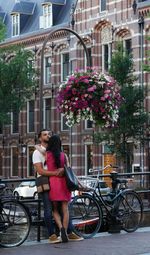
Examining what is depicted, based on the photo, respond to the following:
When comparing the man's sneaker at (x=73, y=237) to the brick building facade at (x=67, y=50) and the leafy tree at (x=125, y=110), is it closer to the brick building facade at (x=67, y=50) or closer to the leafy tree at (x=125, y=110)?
the leafy tree at (x=125, y=110)

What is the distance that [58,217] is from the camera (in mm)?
11320

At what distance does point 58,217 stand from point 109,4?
115ft

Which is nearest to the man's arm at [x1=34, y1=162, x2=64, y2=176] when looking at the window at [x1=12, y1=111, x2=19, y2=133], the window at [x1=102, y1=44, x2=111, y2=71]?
the window at [x1=102, y1=44, x2=111, y2=71]

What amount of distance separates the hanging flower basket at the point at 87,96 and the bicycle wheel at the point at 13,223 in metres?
4.38

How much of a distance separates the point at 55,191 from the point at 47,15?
41.7 m

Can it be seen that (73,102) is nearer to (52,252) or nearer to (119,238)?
(119,238)

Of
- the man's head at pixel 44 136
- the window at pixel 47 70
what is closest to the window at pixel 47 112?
the window at pixel 47 70

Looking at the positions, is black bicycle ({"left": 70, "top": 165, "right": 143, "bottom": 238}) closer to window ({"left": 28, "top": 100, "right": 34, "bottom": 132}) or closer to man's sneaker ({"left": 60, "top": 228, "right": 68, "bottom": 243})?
man's sneaker ({"left": 60, "top": 228, "right": 68, "bottom": 243})

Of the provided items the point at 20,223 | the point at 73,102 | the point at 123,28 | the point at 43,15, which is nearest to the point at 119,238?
the point at 20,223

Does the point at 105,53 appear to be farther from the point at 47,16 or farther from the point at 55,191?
the point at 55,191

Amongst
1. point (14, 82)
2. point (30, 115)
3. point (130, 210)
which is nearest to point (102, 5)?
point (14, 82)

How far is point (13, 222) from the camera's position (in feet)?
36.4

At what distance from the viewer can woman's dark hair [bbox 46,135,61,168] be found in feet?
36.8

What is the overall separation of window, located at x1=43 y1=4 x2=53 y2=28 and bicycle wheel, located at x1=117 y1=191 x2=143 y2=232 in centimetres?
3939
